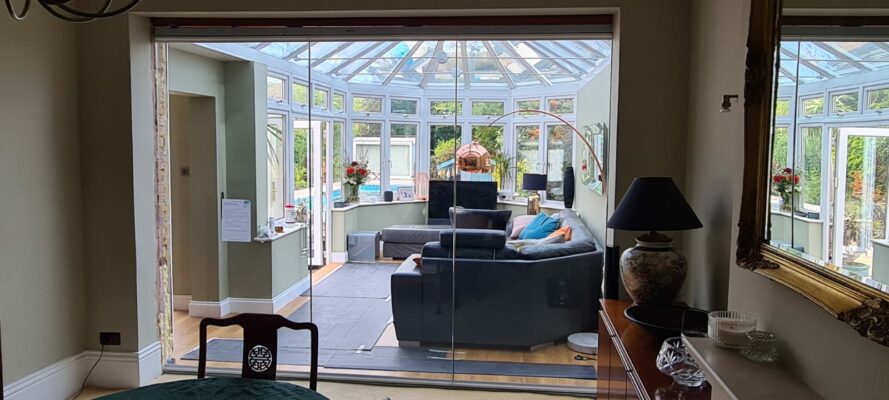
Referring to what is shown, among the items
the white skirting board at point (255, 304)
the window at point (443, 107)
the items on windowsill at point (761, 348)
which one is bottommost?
the white skirting board at point (255, 304)

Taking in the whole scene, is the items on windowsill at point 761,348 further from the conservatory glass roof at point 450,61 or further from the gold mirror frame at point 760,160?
the conservatory glass roof at point 450,61

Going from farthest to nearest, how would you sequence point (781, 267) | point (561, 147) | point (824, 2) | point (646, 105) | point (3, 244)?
point (561, 147) < point (646, 105) < point (3, 244) < point (781, 267) < point (824, 2)

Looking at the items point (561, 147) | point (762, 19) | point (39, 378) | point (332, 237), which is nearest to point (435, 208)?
point (332, 237)

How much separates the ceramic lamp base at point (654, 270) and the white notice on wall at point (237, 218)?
3268 millimetres

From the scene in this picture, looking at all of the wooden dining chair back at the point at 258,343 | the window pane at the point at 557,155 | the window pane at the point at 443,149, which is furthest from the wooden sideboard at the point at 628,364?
the window pane at the point at 557,155

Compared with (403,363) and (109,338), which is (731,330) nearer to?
(403,363)

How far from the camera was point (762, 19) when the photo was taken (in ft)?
6.35

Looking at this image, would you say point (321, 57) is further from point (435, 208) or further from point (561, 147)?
point (561, 147)

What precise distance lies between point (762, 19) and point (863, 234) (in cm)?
86

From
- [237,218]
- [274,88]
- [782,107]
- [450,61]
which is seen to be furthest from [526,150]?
[782,107]

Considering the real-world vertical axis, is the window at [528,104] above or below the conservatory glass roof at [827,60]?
above

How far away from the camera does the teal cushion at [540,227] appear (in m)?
5.07

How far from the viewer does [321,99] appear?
514cm

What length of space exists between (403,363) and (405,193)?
4.77 feet
